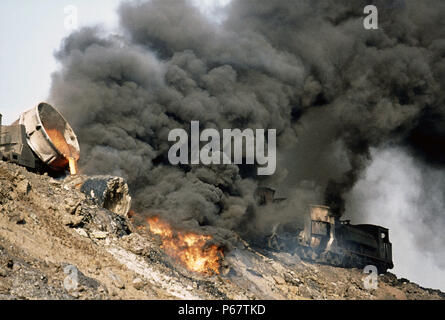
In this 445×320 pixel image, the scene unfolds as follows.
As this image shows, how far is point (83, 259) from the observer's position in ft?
43.5

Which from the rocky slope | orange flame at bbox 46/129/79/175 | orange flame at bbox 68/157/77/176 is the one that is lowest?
the rocky slope

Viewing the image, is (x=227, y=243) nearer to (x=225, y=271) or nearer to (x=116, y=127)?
(x=225, y=271)

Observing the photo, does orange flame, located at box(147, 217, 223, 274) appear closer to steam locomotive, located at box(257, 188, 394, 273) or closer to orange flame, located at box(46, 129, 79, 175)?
orange flame, located at box(46, 129, 79, 175)

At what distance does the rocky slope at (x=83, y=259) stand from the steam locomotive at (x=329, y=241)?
666 centimetres

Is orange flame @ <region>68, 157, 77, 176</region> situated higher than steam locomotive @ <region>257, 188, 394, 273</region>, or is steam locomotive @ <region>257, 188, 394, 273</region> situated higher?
orange flame @ <region>68, 157, 77, 176</region>

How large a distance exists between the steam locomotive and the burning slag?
8.93 feet

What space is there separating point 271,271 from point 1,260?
12790mm

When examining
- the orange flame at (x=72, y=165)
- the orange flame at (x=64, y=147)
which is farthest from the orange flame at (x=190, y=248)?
the orange flame at (x=64, y=147)

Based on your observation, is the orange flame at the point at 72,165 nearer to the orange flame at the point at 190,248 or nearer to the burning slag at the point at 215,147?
the orange flame at the point at 190,248

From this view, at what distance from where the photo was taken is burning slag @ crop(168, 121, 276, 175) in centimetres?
2253

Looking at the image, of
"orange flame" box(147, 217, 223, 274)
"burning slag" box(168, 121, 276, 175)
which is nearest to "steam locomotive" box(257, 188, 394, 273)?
"burning slag" box(168, 121, 276, 175)

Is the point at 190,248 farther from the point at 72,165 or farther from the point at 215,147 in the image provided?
the point at 215,147

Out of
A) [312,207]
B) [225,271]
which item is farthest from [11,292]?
[312,207]

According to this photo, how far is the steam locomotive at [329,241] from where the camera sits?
88.6 ft
